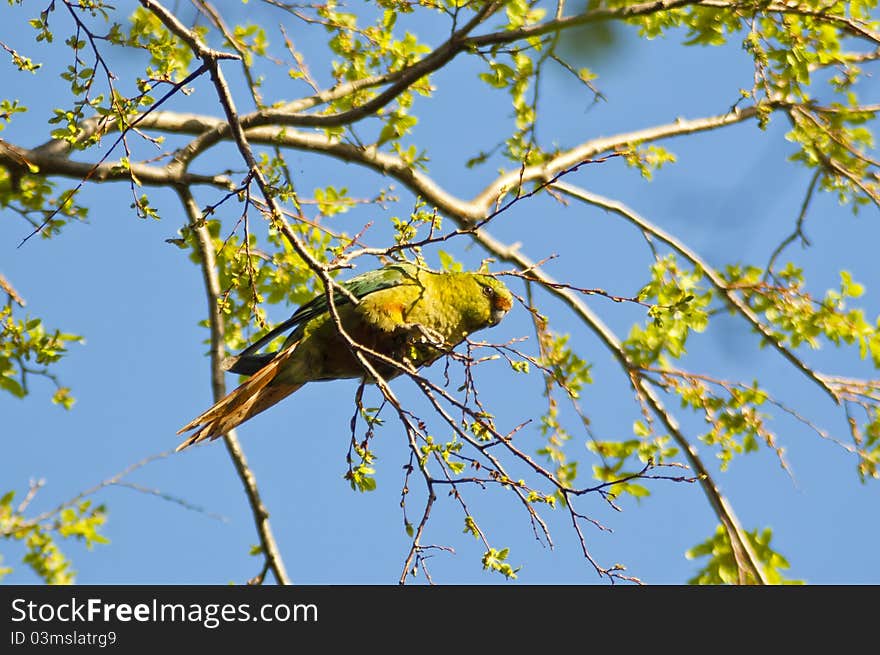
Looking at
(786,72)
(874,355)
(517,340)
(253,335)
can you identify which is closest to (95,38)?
(517,340)

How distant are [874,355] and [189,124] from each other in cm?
426

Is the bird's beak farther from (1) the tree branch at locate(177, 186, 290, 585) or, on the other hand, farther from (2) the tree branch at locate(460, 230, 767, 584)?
(1) the tree branch at locate(177, 186, 290, 585)

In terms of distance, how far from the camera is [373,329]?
13.3 ft

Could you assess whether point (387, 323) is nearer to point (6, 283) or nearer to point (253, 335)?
point (253, 335)

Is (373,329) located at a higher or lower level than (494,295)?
lower

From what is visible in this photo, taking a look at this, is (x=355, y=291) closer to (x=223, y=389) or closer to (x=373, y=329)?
(x=373, y=329)

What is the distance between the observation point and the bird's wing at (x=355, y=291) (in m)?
4.12

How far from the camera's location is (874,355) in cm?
551

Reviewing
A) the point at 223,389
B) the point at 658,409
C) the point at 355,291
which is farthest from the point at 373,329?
the point at 658,409

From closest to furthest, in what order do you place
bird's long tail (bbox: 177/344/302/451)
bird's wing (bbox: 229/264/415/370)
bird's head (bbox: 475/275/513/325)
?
bird's long tail (bbox: 177/344/302/451) < bird's wing (bbox: 229/264/415/370) < bird's head (bbox: 475/275/513/325)

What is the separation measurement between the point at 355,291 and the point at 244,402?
2.31 ft

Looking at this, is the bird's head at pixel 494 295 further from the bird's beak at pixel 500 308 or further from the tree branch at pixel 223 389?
the tree branch at pixel 223 389

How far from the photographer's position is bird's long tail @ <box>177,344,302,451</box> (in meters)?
3.69

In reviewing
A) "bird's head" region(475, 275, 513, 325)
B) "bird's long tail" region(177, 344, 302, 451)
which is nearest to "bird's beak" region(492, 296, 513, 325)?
"bird's head" region(475, 275, 513, 325)
